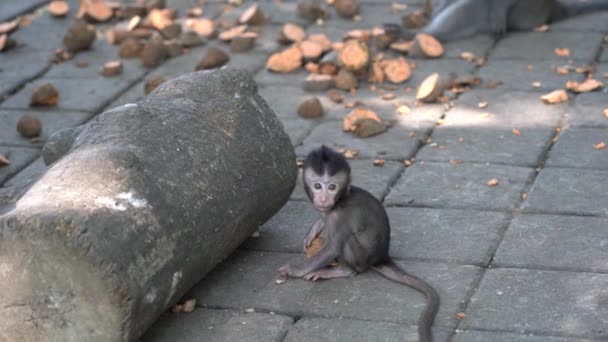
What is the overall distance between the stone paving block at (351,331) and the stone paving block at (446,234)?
2.04 ft

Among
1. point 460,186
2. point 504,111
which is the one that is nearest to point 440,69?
point 504,111

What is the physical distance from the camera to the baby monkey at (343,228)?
15.1 ft

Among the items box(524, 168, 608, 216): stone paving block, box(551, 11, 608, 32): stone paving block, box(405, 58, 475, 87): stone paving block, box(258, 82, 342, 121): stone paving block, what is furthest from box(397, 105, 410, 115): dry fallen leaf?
box(551, 11, 608, 32): stone paving block

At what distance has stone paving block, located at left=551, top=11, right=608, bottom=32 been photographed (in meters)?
7.94

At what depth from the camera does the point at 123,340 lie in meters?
4.09

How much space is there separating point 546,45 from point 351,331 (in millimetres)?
3910

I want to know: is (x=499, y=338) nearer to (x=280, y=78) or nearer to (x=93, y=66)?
(x=280, y=78)

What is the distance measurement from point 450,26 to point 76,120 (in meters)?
2.64

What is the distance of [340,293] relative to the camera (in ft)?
15.3

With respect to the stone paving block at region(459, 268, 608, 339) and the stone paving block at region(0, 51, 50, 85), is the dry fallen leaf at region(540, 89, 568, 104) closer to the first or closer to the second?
the stone paving block at region(459, 268, 608, 339)

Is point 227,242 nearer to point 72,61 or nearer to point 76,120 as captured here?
point 76,120

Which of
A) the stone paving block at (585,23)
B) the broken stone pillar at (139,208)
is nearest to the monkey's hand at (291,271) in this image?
the broken stone pillar at (139,208)

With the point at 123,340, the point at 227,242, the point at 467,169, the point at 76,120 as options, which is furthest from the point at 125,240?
the point at 76,120

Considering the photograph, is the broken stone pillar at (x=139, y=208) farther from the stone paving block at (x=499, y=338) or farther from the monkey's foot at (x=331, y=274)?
the stone paving block at (x=499, y=338)
